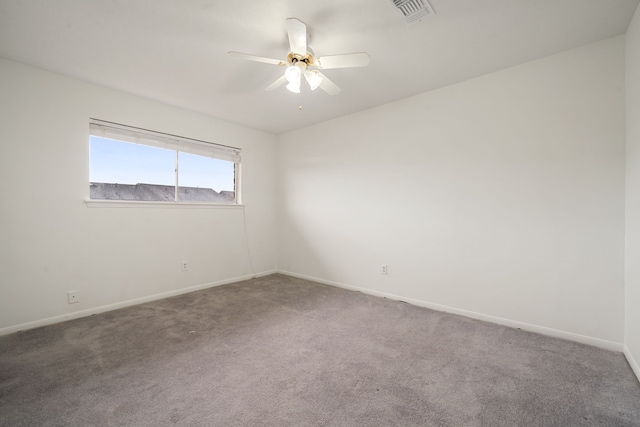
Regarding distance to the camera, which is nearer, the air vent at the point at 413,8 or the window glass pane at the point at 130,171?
the air vent at the point at 413,8

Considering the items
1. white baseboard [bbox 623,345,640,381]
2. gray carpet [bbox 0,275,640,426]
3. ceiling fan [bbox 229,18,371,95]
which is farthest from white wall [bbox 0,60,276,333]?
white baseboard [bbox 623,345,640,381]

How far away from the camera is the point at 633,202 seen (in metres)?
1.79

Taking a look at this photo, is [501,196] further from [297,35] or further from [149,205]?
[149,205]

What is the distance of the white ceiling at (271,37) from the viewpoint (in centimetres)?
171

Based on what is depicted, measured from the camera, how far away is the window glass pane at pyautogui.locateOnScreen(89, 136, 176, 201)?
2859 mm

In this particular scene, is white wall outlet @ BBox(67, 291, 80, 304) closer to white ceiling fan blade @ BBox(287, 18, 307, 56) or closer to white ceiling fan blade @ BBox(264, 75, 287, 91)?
white ceiling fan blade @ BBox(264, 75, 287, 91)

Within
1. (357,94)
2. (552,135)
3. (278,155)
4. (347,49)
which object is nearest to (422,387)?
(552,135)

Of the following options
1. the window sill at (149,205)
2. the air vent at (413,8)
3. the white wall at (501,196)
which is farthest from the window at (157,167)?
the air vent at (413,8)

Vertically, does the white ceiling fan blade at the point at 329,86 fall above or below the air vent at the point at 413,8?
below

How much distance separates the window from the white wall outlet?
3.18 feet

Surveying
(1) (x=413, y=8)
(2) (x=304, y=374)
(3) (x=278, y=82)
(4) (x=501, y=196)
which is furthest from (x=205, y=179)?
(4) (x=501, y=196)

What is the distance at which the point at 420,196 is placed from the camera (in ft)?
9.76

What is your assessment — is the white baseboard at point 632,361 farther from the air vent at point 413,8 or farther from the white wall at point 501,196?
the air vent at point 413,8

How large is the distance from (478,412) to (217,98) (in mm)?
3553
